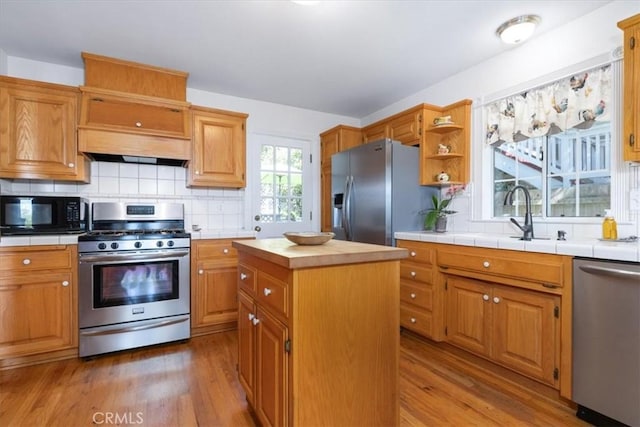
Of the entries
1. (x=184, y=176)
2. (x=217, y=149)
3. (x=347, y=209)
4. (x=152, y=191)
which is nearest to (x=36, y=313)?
(x=152, y=191)

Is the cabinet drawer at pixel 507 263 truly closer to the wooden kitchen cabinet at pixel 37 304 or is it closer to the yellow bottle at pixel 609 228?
the yellow bottle at pixel 609 228

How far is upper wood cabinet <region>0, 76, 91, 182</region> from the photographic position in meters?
2.42

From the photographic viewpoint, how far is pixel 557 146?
2.40 meters

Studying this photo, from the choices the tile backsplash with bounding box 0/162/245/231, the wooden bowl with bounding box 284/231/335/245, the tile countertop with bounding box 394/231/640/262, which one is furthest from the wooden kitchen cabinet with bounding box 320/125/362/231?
the wooden bowl with bounding box 284/231/335/245

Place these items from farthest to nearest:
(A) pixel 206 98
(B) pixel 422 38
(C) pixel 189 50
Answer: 1. (A) pixel 206 98
2. (C) pixel 189 50
3. (B) pixel 422 38

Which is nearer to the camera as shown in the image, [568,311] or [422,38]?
[568,311]

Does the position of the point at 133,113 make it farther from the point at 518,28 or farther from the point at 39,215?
the point at 518,28

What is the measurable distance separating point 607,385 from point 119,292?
3231 millimetres

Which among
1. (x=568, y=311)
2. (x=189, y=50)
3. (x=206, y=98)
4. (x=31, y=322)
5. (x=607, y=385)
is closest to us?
(x=607, y=385)

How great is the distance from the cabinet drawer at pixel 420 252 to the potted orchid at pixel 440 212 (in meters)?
0.40

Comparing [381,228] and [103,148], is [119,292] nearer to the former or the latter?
[103,148]

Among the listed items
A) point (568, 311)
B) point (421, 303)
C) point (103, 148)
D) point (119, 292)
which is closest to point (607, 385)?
point (568, 311)

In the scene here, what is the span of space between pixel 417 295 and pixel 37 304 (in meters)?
A: 2.95

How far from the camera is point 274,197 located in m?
3.87
